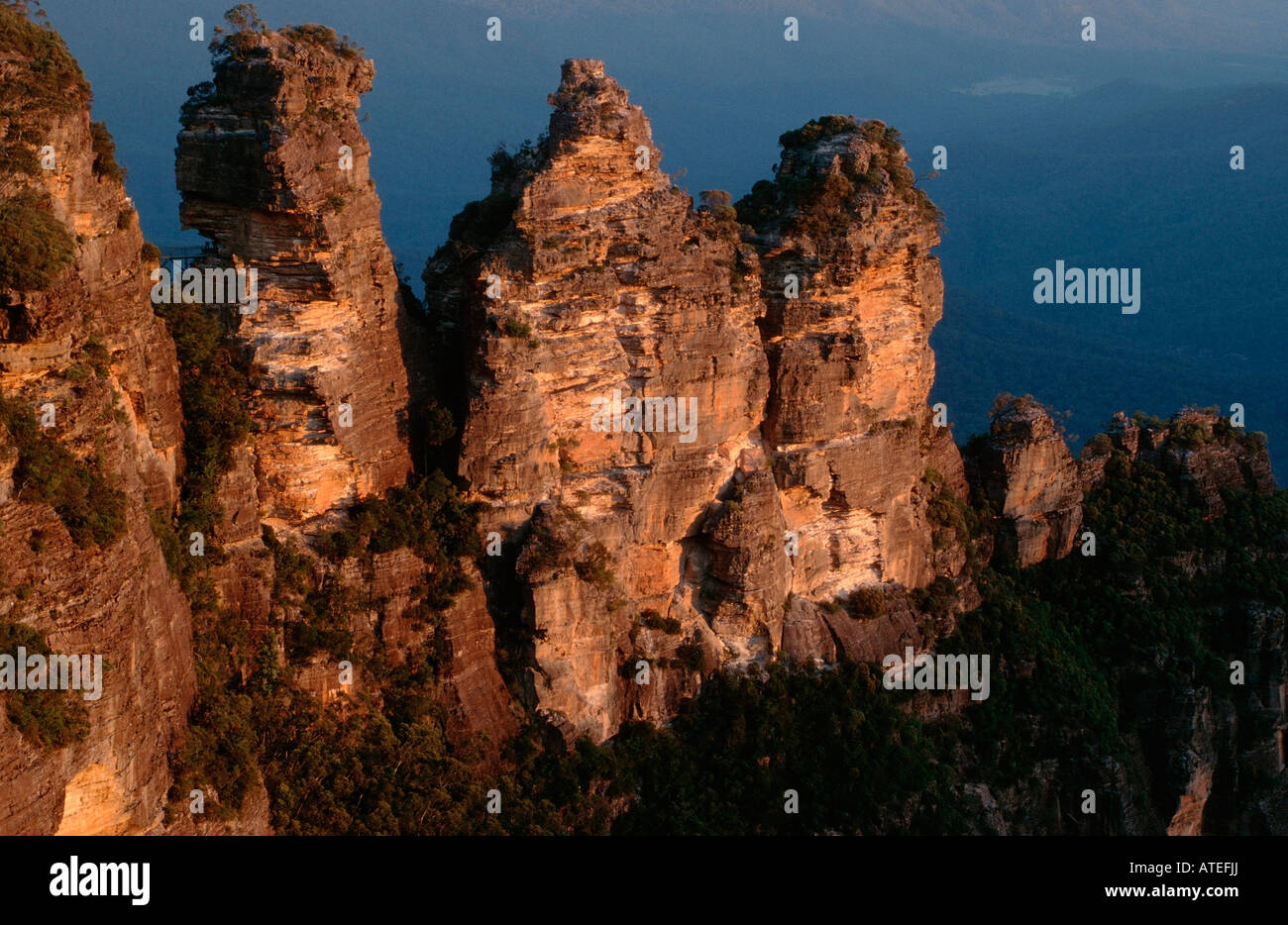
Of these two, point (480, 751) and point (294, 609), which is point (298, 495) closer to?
point (294, 609)

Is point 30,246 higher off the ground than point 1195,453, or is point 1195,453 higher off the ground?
point 1195,453

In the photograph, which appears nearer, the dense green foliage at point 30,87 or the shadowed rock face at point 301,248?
the dense green foliage at point 30,87

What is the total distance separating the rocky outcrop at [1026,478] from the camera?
5050cm

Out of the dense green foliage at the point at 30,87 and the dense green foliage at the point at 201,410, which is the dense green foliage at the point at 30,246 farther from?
the dense green foliage at the point at 201,410

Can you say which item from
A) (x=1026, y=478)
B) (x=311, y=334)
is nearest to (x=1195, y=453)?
(x=1026, y=478)

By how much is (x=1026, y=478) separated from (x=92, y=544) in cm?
3273

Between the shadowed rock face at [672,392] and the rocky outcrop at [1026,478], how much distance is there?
4.96 metres

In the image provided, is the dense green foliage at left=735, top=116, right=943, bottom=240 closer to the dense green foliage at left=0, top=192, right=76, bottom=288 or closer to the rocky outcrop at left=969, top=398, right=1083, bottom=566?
the rocky outcrop at left=969, top=398, right=1083, bottom=566

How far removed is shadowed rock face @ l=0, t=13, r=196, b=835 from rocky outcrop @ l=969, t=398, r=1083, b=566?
28349mm

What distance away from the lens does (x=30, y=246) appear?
84.5 ft

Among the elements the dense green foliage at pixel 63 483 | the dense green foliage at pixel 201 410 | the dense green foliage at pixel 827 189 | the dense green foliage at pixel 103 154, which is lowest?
the dense green foliage at pixel 63 483

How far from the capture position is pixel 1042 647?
161 feet

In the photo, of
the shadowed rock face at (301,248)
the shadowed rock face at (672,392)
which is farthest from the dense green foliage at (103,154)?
the shadowed rock face at (672,392)

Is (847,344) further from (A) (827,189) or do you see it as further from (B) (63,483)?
(B) (63,483)
